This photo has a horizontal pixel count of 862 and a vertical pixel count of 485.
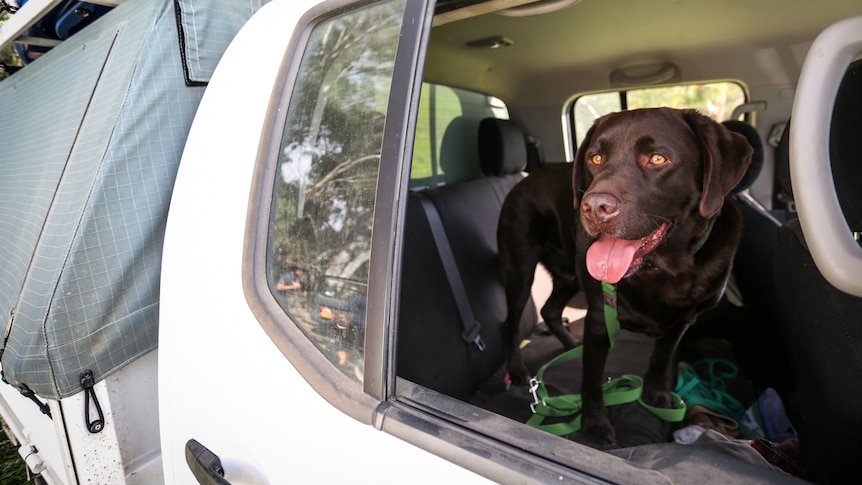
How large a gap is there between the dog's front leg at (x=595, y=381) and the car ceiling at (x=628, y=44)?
1.35 meters

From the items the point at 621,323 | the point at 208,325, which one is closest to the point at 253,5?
the point at 208,325

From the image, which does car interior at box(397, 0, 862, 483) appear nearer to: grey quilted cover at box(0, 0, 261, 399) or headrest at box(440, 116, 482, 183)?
headrest at box(440, 116, 482, 183)

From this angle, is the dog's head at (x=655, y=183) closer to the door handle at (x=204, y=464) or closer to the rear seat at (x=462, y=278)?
the rear seat at (x=462, y=278)

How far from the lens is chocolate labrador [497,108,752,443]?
62.8 inches

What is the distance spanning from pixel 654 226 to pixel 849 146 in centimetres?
71

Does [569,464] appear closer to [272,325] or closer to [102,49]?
[272,325]

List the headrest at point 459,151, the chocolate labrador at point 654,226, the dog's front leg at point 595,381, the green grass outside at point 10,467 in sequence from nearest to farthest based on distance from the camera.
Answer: the chocolate labrador at point 654,226 → the dog's front leg at point 595,381 → the green grass outside at point 10,467 → the headrest at point 459,151

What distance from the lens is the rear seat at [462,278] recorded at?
1.91 metres

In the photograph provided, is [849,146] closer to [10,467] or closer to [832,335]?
[832,335]

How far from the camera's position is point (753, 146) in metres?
2.84

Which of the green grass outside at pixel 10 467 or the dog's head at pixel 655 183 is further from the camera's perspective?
the green grass outside at pixel 10 467

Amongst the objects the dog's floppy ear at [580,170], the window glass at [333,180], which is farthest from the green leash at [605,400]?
the window glass at [333,180]

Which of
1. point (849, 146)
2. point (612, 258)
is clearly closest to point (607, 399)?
point (612, 258)

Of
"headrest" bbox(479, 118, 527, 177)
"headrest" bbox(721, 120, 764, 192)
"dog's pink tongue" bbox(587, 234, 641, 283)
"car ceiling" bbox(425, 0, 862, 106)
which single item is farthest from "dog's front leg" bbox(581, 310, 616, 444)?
"headrest" bbox(721, 120, 764, 192)
